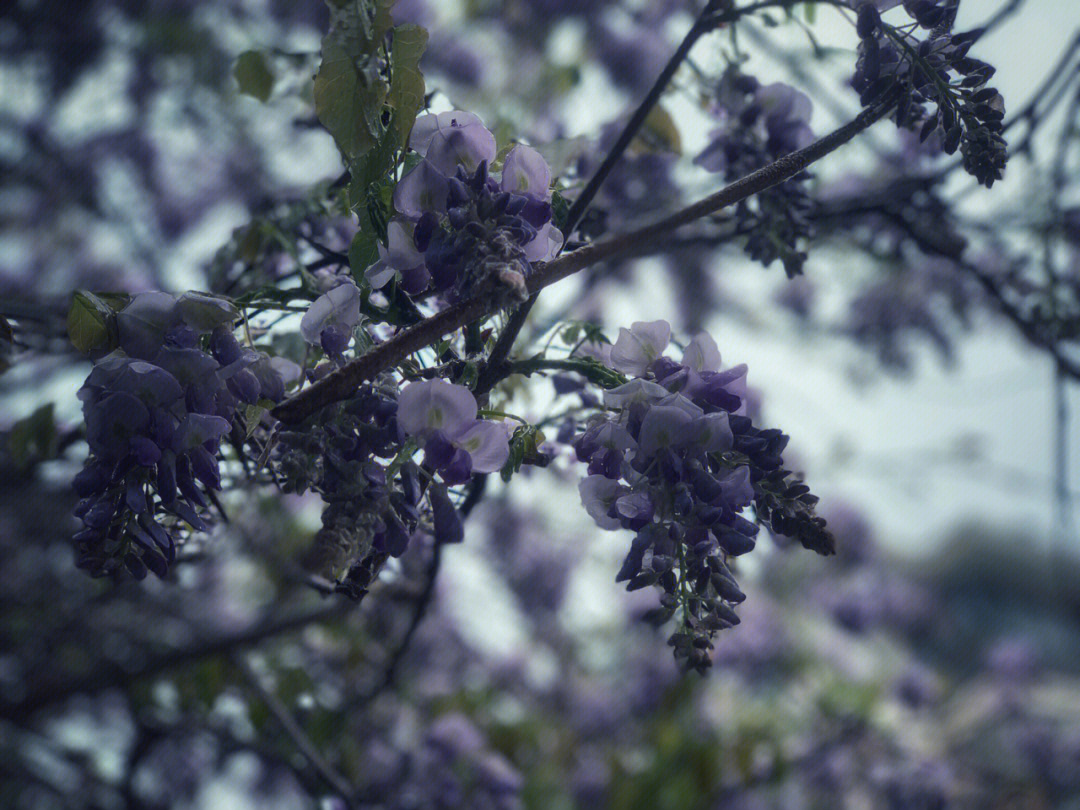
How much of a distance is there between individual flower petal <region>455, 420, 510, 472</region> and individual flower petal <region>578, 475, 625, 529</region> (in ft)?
0.18

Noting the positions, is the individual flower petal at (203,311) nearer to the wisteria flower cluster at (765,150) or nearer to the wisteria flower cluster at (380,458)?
the wisteria flower cluster at (380,458)

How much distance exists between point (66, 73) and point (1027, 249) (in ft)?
8.14

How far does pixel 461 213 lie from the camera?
48 cm

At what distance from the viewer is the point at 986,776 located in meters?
2.94

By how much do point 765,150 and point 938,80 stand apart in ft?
0.87

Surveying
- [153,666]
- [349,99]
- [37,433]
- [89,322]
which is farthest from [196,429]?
[153,666]

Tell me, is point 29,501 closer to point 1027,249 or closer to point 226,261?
point 226,261

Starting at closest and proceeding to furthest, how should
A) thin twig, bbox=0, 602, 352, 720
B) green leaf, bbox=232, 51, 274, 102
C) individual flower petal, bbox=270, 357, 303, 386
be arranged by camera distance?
1. individual flower petal, bbox=270, 357, 303, 386
2. green leaf, bbox=232, 51, 274, 102
3. thin twig, bbox=0, 602, 352, 720

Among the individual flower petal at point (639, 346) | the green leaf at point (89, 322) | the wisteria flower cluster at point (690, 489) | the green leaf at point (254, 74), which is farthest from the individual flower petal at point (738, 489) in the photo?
the green leaf at point (254, 74)

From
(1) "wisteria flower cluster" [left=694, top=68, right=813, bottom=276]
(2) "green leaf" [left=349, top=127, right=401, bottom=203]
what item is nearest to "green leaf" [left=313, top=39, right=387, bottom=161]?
(2) "green leaf" [left=349, top=127, right=401, bottom=203]

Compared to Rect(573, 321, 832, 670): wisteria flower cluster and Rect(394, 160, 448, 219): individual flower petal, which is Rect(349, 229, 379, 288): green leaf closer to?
Rect(394, 160, 448, 219): individual flower petal

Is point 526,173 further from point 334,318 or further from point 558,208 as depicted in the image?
point 334,318

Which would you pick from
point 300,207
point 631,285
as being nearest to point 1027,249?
point 631,285

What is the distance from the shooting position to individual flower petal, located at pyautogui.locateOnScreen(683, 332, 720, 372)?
1.77ft
